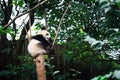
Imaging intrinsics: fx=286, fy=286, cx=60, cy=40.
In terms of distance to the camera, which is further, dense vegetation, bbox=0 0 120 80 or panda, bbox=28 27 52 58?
dense vegetation, bbox=0 0 120 80

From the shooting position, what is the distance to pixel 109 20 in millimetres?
3955

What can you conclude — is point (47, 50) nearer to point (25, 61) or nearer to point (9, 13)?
point (25, 61)

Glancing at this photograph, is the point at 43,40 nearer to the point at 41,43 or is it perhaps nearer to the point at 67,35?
the point at 41,43

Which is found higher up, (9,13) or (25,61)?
(9,13)

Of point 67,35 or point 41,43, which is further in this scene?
point 67,35

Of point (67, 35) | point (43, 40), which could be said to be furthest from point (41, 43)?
point (67, 35)

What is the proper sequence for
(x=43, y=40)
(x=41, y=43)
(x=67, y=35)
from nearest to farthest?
1. (x=41, y=43)
2. (x=43, y=40)
3. (x=67, y=35)

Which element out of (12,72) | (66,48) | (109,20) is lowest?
(12,72)

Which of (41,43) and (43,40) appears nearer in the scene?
(41,43)

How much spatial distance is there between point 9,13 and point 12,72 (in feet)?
5.27

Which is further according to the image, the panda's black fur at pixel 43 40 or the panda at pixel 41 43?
the panda's black fur at pixel 43 40

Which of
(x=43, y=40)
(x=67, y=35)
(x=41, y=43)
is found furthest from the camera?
(x=67, y=35)

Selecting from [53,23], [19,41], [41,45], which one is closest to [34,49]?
[41,45]

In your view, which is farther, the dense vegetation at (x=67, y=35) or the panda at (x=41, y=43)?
the dense vegetation at (x=67, y=35)
